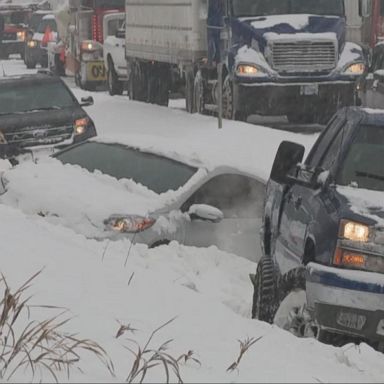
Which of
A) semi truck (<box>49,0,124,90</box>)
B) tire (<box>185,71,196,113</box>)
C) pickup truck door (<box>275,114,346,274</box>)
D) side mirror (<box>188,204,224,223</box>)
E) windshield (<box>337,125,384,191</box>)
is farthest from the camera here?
semi truck (<box>49,0,124,90</box>)

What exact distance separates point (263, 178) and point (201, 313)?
4288 mm

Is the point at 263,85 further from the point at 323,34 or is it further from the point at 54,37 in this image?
the point at 54,37

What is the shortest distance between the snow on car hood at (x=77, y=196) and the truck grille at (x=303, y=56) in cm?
1054

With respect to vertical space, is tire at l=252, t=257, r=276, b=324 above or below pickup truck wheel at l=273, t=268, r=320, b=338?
below

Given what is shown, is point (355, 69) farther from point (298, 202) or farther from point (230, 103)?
point (298, 202)

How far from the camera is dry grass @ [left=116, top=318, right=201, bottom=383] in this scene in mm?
5059

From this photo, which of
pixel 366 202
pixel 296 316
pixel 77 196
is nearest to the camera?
pixel 366 202

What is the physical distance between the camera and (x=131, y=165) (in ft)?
38.9

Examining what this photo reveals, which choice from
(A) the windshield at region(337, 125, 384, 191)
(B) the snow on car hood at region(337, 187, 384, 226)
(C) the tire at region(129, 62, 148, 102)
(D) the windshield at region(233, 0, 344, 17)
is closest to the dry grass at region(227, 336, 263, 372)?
(B) the snow on car hood at region(337, 187, 384, 226)

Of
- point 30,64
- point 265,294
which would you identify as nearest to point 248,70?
point 265,294

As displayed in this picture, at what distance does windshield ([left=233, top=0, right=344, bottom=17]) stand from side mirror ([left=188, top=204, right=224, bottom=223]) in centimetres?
1292

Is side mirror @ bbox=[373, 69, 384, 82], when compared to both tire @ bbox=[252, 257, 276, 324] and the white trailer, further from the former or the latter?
tire @ bbox=[252, 257, 276, 324]

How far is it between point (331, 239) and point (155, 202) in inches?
149

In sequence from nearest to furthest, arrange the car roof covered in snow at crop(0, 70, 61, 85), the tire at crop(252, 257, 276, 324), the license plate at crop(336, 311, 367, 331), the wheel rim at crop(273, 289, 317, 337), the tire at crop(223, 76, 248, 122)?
the license plate at crop(336, 311, 367, 331) < the wheel rim at crop(273, 289, 317, 337) < the tire at crop(252, 257, 276, 324) < the car roof covered in snow at crop(0, 70, 61, 85) < the tire at crop(223, 76, 248, 122)
